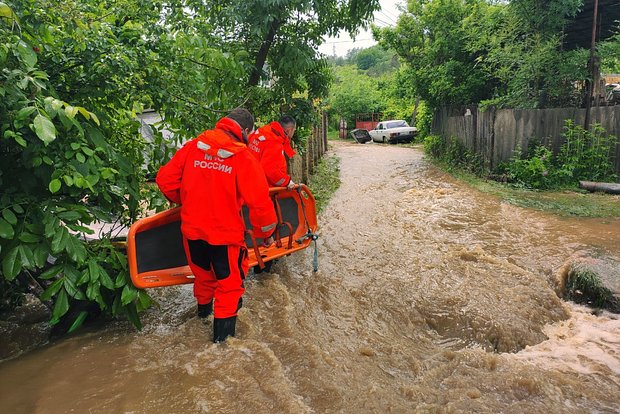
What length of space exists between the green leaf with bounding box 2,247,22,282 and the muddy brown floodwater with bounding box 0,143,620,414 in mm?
786

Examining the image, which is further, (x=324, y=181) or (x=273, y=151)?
(x=324, y=181)

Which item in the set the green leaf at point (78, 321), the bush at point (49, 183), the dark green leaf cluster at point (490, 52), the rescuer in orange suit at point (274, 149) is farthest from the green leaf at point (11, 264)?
the dark green leaf cluster at point (490, 52)

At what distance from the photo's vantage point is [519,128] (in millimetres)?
10656

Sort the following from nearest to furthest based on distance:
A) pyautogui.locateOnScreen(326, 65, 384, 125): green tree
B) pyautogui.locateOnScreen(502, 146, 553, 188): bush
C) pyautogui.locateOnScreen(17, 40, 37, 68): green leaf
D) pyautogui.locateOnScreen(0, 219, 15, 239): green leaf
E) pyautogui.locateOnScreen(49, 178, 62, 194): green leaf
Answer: pyautogui.locateOnScreen(17, 40, 37, 68): green leaf
pyautogui.locateOnScreen(0, 219, 15, 239): green leaf
pyautogui.locateOnScreen(49, 178, 62, 194): green leaf
pyautogui.locateOnScreen(502, 146, 553, 188): bush
pyautogui.locateOnScreen(326, 65, 384, 125): green tree

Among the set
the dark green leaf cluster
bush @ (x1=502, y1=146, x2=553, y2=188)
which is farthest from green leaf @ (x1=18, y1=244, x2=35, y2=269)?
the dark green leaf cluster

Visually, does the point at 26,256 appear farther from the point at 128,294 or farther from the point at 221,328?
the point at 221,328

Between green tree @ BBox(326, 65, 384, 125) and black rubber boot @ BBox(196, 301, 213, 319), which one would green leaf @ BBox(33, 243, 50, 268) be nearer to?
black rubber boot @ BBox(196, 301, 213, 319)

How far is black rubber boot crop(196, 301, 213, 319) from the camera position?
4046mm

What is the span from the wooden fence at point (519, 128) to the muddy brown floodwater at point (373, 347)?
398cm

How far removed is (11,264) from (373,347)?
267cm

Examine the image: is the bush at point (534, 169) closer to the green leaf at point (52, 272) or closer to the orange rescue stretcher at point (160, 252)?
the orange rescue stretcher at point (160, 252)

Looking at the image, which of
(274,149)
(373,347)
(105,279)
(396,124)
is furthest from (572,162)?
(396,124)

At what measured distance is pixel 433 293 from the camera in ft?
16.0

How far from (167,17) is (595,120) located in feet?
30.0
